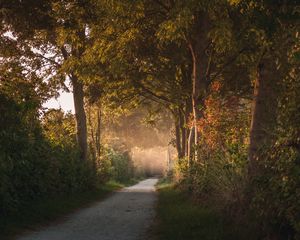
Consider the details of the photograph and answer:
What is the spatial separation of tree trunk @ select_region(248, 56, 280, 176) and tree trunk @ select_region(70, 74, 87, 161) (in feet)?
55.4

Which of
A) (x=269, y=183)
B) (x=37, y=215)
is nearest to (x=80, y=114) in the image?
(x=37, y=215)

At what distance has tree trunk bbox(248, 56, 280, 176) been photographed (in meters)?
10.3

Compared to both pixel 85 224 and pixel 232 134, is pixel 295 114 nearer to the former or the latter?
pixel 85 224

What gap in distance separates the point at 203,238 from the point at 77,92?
1795 cm

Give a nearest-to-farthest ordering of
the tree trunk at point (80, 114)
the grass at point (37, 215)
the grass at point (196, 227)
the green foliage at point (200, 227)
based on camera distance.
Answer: the green foliage at point (200, 227)
the grass at point (196, 227)
the grass at point (37, 215)
the tree trunk at point (80, 114)

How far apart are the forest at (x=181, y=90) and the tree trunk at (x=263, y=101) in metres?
0.02

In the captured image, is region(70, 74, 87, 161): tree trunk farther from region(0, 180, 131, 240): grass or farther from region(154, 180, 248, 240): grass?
region(154, 180, 248, 240): grass

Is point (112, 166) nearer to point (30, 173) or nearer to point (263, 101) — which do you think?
point (30, 173)

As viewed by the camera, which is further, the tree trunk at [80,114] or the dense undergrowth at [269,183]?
the tree trunk at [80,114]

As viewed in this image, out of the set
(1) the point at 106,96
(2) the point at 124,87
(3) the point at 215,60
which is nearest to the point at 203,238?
(3) the point at 215,60

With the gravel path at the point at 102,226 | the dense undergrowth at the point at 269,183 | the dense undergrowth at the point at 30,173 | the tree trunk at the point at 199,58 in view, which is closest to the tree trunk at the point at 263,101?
the dense undergrowth at the point at 269,183

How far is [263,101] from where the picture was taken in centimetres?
1043

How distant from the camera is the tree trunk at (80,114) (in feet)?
87.6

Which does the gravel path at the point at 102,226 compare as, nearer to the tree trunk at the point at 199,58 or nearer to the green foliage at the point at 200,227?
the green foliage at the point at 200,227
